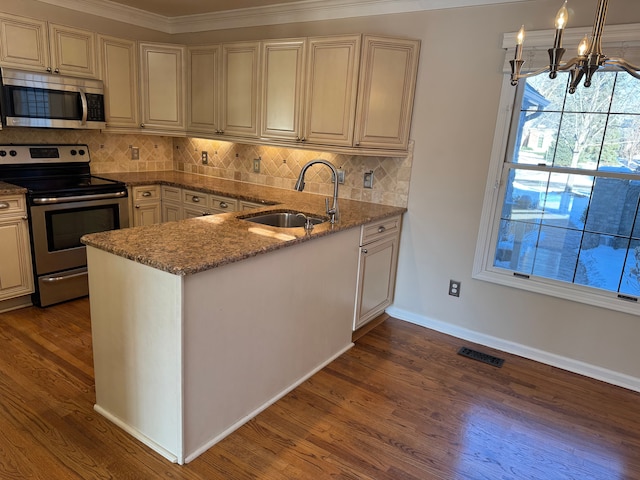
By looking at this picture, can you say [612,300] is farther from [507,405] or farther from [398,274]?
[398,274]

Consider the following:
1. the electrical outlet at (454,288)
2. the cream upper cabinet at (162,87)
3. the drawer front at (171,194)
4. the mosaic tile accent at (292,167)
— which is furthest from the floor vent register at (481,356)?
the cream upper cabinet at (162,87)

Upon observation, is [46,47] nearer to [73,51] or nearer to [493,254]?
[73,51]

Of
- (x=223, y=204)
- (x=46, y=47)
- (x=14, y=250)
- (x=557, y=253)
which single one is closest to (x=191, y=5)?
(x=46, y=47)

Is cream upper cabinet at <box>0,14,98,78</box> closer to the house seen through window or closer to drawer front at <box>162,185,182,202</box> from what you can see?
drawer front at <box>162,185,182,202</box>

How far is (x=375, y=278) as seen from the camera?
3.24 meters

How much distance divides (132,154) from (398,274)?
2959 millimetres

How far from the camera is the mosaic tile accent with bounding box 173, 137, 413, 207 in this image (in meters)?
3.43

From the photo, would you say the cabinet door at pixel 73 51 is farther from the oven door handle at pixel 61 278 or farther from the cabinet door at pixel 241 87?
the oven door handle at pixel 61 278

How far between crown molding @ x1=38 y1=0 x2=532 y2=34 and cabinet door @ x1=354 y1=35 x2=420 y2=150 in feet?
1.13

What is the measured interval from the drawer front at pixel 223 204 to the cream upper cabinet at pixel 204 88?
0.66 m

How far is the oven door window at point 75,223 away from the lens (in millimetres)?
3311

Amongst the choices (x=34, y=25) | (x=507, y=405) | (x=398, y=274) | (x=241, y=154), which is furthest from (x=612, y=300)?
(x=34, y=25)

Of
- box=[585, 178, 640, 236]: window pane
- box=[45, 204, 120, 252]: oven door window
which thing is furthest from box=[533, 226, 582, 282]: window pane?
box=[45, 204, 120, 252]: oven door window

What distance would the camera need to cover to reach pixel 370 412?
236 cm
